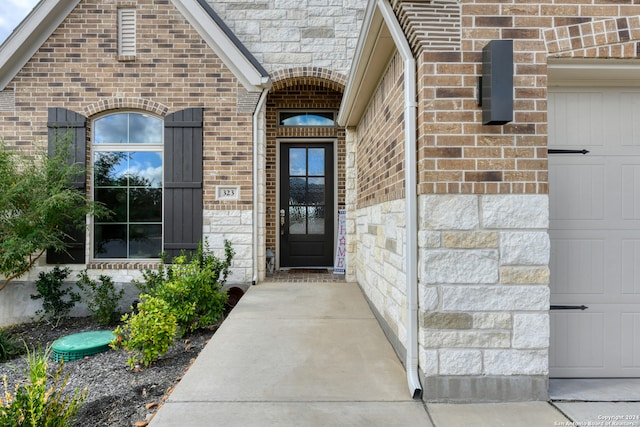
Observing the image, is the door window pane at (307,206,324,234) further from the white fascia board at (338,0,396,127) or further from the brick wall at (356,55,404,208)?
the white fascia board at (338,0,396,127)

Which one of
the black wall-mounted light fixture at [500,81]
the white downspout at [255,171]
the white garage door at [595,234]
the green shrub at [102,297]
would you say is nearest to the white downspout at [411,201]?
the black wall-mounted light fixture at [500,81]

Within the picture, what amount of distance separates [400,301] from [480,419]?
1.00m

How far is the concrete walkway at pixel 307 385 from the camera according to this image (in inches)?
90.4

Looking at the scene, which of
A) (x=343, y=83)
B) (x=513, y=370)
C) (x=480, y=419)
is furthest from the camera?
(x=343, y=83)

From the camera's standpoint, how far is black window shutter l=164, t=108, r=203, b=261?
5.92m

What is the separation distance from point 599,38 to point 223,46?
4.69 meters

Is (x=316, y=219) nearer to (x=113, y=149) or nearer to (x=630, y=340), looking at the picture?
(x=113, y=149)

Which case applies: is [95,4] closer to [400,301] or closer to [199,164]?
[199,164]

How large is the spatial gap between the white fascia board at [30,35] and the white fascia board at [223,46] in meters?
1.67

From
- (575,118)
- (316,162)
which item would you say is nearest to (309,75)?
(316,162)

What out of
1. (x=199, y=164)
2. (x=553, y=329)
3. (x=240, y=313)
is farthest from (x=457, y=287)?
(x=199, y=164)

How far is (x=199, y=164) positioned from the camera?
5.95m

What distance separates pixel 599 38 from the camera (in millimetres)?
2494

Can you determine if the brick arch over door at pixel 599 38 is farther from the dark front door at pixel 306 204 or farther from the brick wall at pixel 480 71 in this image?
the dark front door at pixel 306 204
